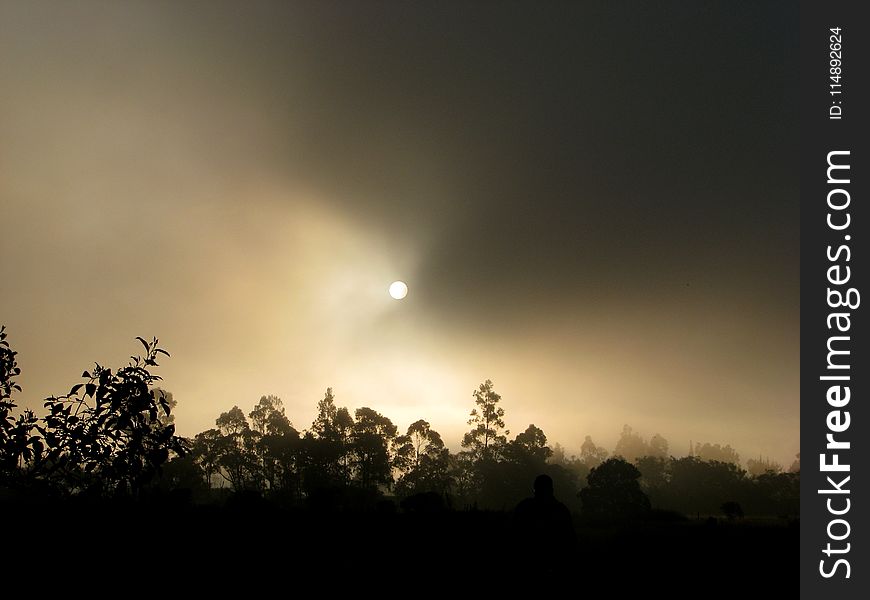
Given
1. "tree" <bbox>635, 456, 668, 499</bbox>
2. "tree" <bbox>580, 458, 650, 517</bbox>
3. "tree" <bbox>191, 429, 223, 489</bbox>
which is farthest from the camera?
"tree" <bbox>635, 456, 668, 499</bbox>

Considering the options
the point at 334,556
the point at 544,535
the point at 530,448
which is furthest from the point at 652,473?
the point at 544,535

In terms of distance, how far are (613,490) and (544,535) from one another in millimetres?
79733

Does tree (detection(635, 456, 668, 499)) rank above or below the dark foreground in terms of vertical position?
above

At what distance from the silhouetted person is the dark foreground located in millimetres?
31

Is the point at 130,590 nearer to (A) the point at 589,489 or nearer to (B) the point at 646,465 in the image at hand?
(A) the point at 589,489

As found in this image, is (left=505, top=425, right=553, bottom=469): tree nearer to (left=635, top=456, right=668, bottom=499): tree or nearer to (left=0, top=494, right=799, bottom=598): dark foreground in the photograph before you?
(left=635, top=456, right=668, bottom=499): tree

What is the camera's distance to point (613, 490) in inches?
3327

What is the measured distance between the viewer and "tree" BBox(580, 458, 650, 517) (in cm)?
8225

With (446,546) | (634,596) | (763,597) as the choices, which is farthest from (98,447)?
(763,597)

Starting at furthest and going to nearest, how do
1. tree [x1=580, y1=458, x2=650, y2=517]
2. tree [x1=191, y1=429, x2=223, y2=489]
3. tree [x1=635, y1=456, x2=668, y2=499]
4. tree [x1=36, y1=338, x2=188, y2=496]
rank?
1. tree [x1=635, y1=456, x2=668, y2=499]
2. tree [x1=191, y1=429, x2=223, y2=489]
3. tree [x1=580, y1=458, x2=650, y2=517]
4. tree [x1=36, y1=338, x2=188, y2=496]

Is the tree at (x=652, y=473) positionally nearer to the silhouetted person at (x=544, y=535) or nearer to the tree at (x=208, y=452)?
the tree at (x=208, y=452)

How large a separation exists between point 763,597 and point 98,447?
16.9 metres

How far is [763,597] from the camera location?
15.4 meters

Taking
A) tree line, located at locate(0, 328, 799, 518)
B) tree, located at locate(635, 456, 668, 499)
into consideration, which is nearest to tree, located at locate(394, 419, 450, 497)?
tree line, located at locate(0, 328, 799, 518)
